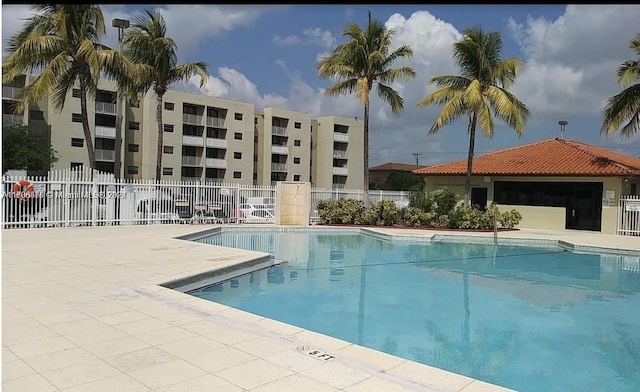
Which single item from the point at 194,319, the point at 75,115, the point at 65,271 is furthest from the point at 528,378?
the point at 75,115

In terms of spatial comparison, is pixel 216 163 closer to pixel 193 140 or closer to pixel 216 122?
pixel 193 140

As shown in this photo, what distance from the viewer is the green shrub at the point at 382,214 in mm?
22625

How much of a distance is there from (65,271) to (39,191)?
9279 mm

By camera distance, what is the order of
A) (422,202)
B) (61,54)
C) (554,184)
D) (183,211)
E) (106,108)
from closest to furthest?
(61,54) → (183,211) → (422,202) → (554,184) → (106,108)

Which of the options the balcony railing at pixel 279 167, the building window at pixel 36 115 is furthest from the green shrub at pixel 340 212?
the balcony railing at pixel 279 167

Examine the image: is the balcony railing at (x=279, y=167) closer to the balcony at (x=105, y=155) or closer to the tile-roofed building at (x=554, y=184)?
the balcony at (x=105, y=155)

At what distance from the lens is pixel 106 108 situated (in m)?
50.0

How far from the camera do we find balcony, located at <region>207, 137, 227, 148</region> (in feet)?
189

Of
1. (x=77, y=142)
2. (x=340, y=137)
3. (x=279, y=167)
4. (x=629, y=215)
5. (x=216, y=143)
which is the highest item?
(x=340, y=137)

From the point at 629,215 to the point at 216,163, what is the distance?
146 ft

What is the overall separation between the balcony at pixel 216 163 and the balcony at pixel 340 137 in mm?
18153

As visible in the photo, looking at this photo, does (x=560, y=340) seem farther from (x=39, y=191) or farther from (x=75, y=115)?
(x=75, y=115)

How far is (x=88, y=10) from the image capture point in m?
18.7

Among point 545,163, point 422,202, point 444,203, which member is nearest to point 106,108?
point 422,202
